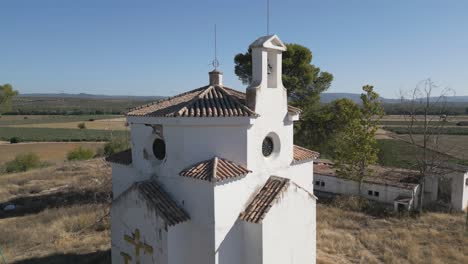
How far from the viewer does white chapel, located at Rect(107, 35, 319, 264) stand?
31.7ft

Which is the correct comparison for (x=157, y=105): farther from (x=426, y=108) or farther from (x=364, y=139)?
(x=426, y=108)

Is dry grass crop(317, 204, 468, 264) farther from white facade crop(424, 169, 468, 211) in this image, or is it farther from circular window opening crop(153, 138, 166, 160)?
circular window opening crop(153, 138, 166, 160)

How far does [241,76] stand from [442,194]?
691 inches

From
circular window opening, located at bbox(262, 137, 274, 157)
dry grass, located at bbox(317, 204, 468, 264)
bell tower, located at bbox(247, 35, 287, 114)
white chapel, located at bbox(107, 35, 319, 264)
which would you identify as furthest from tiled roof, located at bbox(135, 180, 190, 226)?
dry grass, located at bbox(317, 204, 468, 264)

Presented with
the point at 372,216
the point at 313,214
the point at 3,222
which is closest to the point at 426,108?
the point at 372,216

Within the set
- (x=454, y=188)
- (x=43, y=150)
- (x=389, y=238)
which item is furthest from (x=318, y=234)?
(x=43, y=150)

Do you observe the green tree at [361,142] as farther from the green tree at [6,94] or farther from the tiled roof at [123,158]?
the green tree at [6,94]

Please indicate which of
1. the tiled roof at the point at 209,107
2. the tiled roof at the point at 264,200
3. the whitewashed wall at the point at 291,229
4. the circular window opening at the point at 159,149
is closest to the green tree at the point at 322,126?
the tiled roof at the point at 209,107

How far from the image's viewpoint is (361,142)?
76.9ft

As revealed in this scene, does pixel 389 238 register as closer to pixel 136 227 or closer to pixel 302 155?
pixel 302 155

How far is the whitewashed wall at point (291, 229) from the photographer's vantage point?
395 inches

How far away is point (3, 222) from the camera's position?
1953cm

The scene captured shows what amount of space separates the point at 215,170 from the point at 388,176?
20739mm

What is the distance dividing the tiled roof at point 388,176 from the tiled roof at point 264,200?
1539 centimetres
